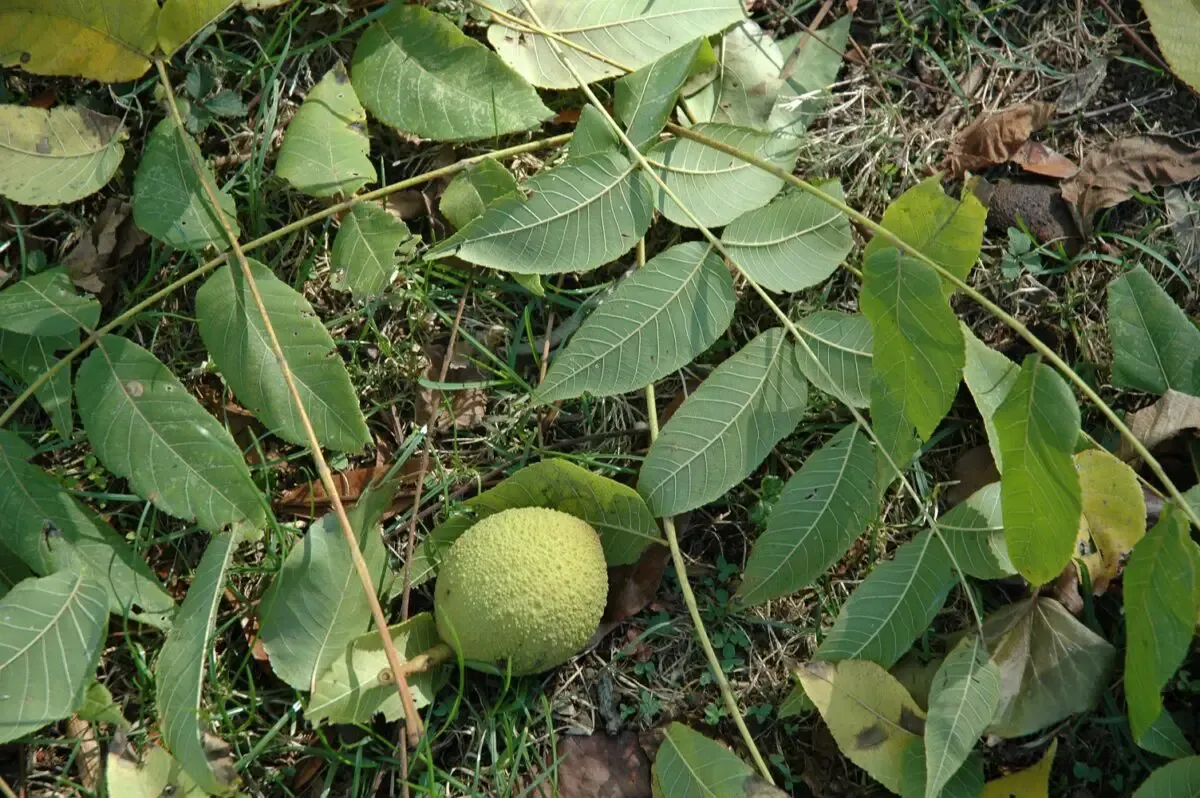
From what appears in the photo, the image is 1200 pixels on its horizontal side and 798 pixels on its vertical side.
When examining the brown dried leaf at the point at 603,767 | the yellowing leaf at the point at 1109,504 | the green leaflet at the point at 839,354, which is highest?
the green leaflet at the point at 839,354

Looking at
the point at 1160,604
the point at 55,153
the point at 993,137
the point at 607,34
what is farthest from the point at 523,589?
the point at 993,137

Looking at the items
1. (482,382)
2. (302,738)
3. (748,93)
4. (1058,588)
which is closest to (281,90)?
(482,382)

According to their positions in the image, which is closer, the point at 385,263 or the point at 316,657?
the point at 316,657

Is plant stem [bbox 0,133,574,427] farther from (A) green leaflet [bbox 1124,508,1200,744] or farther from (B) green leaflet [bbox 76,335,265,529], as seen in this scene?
(A) green leaflet [bbox 1124,508,1200,744]

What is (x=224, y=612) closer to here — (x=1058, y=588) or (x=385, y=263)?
(x=385, y=263)

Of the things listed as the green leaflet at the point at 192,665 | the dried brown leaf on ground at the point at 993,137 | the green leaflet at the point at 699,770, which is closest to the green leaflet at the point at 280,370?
the green leaflet at the point at 192,665

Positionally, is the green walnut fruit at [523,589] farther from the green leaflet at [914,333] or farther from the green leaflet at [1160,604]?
the green leaflet at [1160,604]
